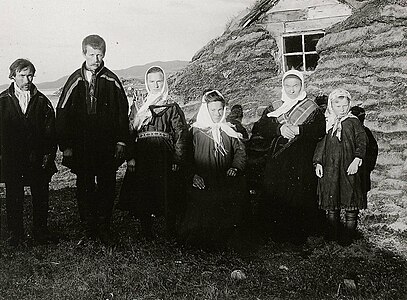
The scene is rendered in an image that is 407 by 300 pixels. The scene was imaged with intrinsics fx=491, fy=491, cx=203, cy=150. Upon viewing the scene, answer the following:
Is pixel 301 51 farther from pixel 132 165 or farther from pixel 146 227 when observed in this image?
pixel 146 227

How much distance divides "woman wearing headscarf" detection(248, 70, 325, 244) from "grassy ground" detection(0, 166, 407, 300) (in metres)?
0.21

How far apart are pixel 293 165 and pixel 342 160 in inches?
16.8

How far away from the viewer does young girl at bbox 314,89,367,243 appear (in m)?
4.15

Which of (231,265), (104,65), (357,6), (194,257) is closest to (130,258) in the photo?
(194,257)

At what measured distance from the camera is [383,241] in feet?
13.9

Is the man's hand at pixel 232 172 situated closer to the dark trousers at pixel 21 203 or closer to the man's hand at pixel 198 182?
the man's hand at pixel 198 182

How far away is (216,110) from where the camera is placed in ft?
13.8

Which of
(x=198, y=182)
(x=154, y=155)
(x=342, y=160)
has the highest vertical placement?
(x=154, y=155)

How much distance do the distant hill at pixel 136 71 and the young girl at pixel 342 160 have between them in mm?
1613

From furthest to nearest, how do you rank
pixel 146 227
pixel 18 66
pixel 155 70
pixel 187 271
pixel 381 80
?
1. pixel 381 80
2. pixel 146 227
3. pixel 155 70
4. pixel 18 66
5. pixel 187 271

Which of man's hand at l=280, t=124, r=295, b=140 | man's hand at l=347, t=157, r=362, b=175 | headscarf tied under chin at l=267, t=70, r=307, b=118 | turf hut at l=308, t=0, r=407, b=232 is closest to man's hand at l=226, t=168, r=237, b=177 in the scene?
man's hand at l=280, t=124, r=295, b=140

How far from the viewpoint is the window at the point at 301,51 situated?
5387 millimetres

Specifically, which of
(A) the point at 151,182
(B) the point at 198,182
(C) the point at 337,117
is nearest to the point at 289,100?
(C) the point at 337,117

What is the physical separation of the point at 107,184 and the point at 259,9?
8.41 feet
